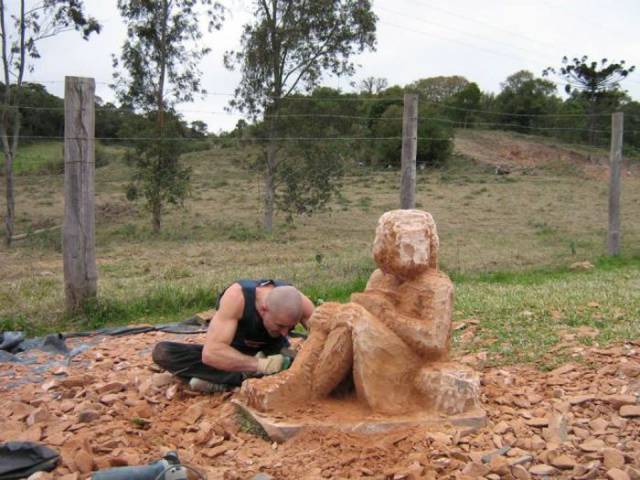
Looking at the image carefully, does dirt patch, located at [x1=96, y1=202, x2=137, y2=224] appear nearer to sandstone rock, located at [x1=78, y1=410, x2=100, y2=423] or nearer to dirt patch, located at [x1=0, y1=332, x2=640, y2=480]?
dirt patch, located at [x1=0, y1=332, x2=640, y2=480]

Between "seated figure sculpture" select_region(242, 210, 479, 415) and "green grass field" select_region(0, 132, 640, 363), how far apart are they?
6.10ft

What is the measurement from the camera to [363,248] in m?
12.4

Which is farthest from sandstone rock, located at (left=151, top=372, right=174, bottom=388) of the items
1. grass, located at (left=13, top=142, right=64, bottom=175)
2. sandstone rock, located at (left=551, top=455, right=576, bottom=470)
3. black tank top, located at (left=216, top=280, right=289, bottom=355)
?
grass, located at (left=13, top=142, right=64, bottom=175)

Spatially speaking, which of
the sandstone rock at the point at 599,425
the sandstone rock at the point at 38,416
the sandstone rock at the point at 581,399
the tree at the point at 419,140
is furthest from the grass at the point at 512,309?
the tree at the point at 419,140

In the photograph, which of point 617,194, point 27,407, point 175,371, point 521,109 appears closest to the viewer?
point 27,407

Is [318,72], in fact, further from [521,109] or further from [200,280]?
[521,109]

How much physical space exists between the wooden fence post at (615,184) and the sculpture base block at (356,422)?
8468mm

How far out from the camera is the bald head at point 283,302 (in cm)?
481

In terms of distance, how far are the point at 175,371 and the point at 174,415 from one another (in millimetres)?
608

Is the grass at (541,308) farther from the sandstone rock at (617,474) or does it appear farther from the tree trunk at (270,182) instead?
the tree trunk at (270,182)

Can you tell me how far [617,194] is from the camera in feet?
38.1

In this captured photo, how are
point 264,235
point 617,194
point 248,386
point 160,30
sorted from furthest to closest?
point 160,30 → point 264,235 → point 617,194 → point 248,386

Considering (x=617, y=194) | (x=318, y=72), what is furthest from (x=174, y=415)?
(x=318, y=72)

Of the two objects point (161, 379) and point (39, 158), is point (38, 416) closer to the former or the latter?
point (161, 379)
